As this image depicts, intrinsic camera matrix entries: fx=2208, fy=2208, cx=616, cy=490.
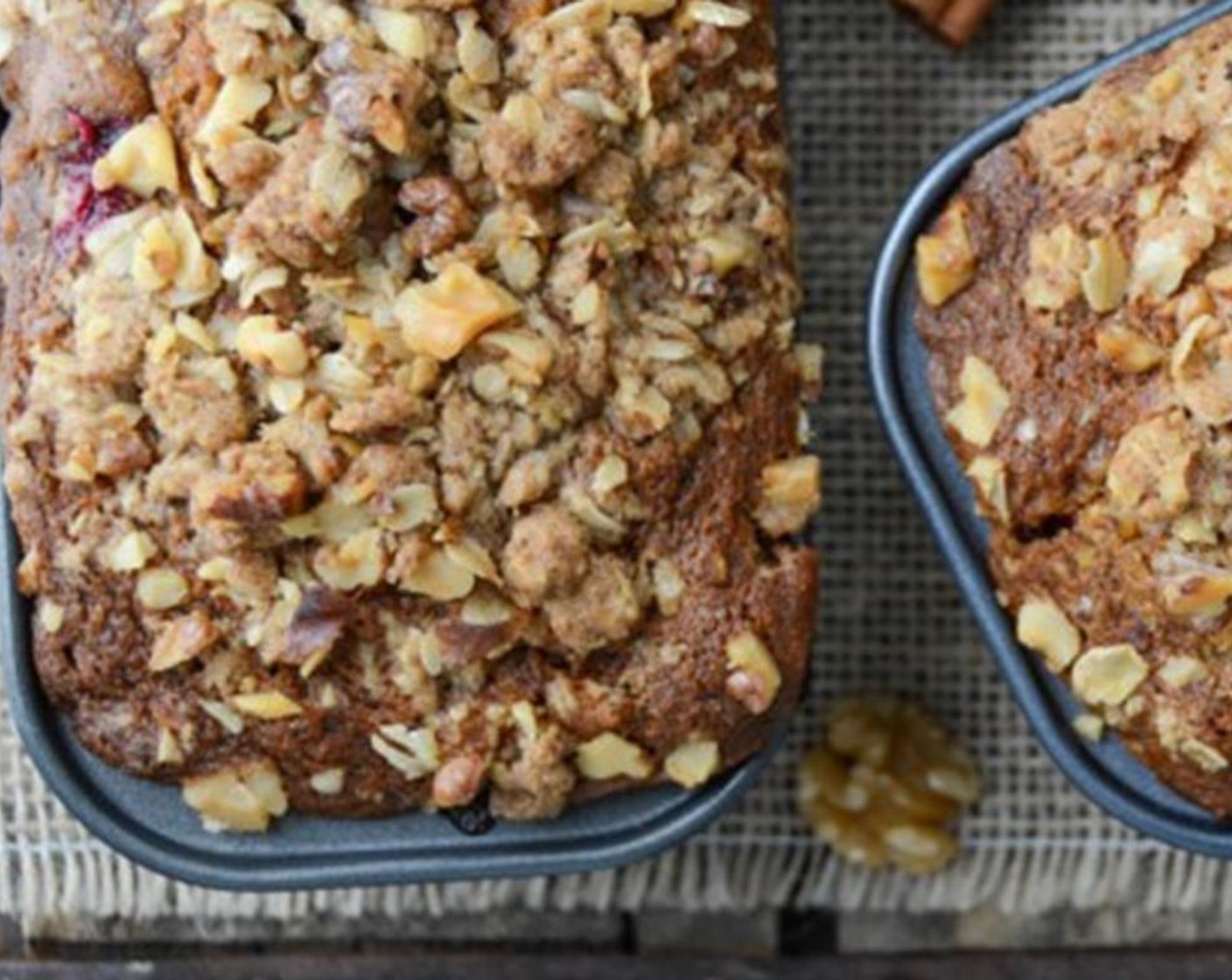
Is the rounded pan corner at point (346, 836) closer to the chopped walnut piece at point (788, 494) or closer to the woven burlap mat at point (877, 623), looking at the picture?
the chopped walnut piece at point (788, 494)

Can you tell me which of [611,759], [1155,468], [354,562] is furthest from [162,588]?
[1155,468]

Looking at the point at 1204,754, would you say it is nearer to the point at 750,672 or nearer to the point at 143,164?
the point at 750,672

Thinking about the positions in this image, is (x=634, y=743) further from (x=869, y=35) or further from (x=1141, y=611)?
(x=869, y=35)

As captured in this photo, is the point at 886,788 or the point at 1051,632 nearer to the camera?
the point at 1051,632

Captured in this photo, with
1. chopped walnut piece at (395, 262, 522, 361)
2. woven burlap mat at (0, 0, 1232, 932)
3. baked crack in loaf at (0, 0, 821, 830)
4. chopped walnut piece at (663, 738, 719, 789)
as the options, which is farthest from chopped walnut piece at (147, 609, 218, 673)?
woven burlap mat at (0, 0, 1232, 932)

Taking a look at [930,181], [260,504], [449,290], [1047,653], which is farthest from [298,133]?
[1047,653]

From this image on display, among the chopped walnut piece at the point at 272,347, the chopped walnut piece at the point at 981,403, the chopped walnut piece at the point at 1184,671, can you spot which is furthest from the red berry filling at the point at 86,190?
the chopped walnut piece at the point at 1184,671

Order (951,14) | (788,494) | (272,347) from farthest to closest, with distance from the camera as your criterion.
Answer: (951,14) < (788,494) < (272,347)
